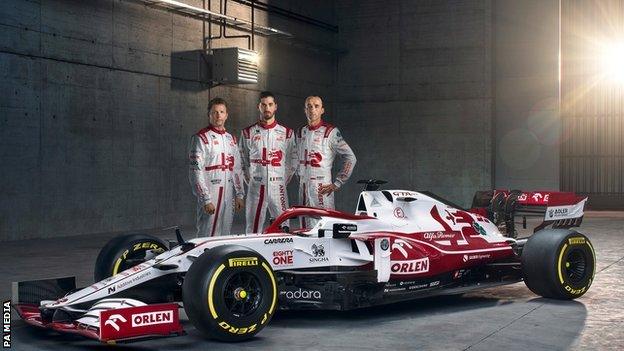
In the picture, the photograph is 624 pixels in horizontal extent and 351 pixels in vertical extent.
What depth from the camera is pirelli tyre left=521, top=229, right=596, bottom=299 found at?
8234mm

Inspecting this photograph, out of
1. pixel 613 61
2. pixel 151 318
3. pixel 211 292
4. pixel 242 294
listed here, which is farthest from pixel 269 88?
pixel 151 318

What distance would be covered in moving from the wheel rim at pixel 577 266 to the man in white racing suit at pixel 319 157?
3.10 m

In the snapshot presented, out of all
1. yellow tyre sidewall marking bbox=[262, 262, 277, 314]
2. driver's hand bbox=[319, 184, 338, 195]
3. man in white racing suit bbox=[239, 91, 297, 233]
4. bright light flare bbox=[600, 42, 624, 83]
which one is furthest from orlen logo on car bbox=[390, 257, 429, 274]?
bright light flare bbox=[600, 42, 624, 83]

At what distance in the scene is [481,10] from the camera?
896 inches

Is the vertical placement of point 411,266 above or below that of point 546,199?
below

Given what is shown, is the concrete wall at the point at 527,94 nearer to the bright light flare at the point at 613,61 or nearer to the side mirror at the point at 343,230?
the bright light flare at the point at 613,61

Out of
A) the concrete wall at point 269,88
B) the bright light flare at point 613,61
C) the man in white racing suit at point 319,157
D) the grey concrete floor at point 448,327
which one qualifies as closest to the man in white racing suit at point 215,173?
the man in white racing suit at point 319,157

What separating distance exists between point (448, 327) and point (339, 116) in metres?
17.3

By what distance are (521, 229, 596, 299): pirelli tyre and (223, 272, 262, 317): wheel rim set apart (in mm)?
3032

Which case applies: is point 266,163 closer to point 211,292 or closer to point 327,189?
point 327,189

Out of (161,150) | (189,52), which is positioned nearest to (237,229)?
(161,150)

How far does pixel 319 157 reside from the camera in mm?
10805

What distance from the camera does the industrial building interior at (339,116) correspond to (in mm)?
7641

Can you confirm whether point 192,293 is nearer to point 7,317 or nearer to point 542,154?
point 7,317
